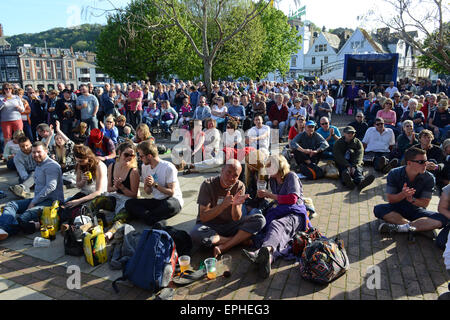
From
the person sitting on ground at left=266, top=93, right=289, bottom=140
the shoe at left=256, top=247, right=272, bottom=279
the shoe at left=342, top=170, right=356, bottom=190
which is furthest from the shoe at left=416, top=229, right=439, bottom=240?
the person sitting on ground at left=266, top=93, right=289, bottom=140

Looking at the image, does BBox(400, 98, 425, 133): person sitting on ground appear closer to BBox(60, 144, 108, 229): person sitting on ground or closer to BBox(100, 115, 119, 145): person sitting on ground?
BBox(100, 115, 119, 145): person sitting on ground

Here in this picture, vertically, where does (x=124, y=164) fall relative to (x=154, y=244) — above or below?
above

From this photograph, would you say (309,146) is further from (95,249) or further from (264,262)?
(95,249)

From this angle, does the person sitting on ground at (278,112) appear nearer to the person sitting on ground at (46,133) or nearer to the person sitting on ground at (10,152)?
the person sitting on ground at (46,133)

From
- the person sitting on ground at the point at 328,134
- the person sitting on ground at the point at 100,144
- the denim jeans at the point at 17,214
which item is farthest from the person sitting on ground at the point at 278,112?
the denim jeans at the point at 17,214

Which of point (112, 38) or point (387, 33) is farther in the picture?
point (112, 38)

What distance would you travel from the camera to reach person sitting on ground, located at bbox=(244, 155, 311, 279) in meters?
4.16

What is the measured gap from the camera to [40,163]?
5.25m

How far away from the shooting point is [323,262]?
11.5 feet

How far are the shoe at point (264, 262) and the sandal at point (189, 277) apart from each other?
661 mm

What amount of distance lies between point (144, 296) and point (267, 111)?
9.46m

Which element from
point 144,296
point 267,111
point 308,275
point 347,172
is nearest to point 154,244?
point 144,296

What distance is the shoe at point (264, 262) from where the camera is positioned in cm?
363
